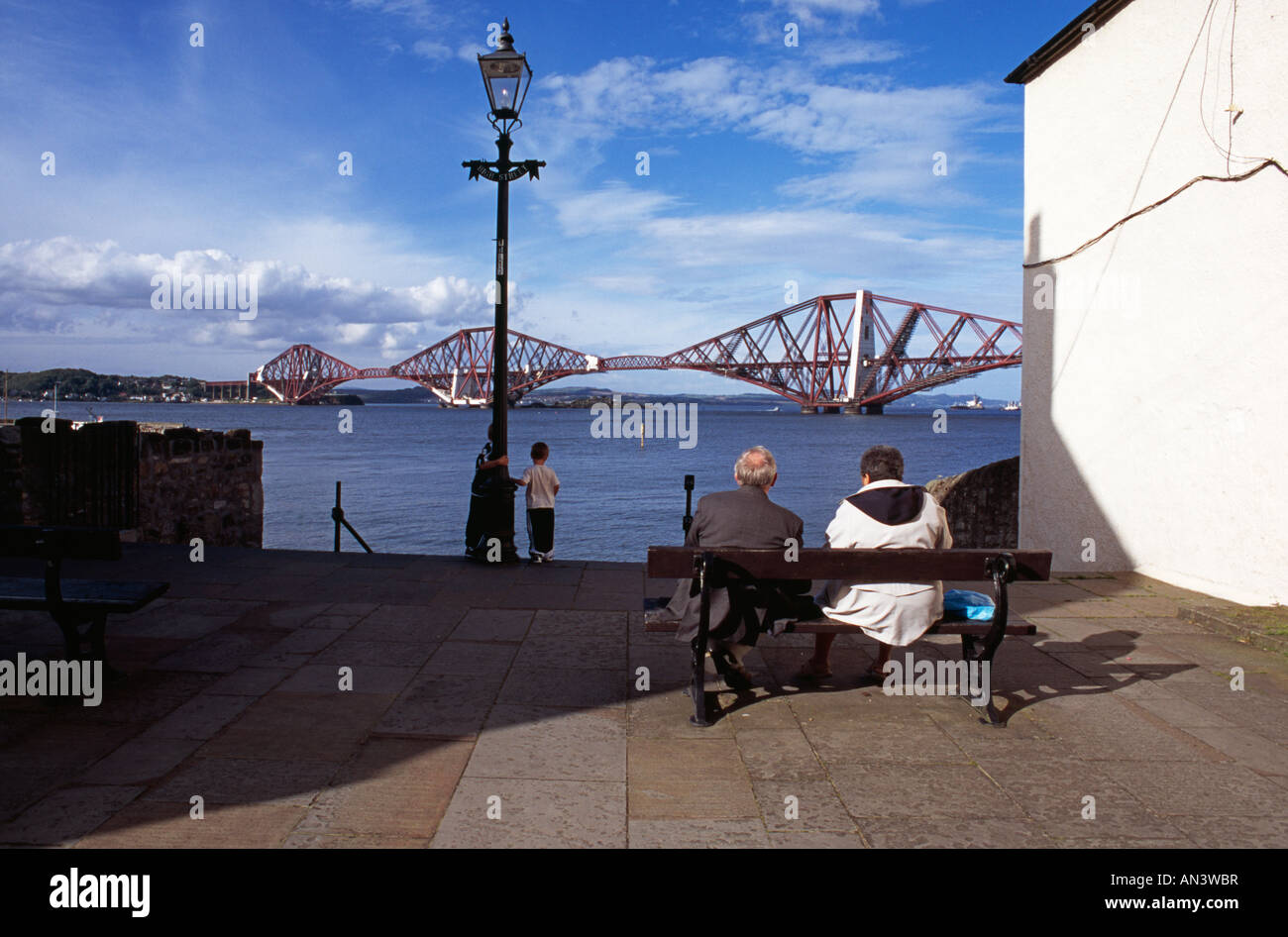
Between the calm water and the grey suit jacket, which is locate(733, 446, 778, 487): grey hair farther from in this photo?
the calm water

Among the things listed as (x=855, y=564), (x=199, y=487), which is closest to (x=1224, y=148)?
(x=855, y=564)

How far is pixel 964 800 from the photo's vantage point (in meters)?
3.21

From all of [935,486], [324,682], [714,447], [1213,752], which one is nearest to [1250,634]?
[1213,752]

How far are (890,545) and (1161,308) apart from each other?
430cm

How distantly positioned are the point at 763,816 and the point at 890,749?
0.85m

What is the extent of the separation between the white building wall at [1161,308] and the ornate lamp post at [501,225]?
15.9 ft

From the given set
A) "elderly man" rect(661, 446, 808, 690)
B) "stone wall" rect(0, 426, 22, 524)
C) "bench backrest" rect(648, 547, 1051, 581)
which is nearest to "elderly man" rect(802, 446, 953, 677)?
"bench backrest" rect(648, 547, 1051, 581)

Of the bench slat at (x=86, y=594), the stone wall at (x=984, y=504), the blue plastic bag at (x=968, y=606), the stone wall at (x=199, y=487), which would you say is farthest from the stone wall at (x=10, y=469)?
the stone wall at (x=984, y=504)

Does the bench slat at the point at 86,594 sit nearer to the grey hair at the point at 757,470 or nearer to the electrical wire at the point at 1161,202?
the grey hair at the point at 757,470

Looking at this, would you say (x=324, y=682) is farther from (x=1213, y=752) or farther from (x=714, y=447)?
(x=714, y=447)

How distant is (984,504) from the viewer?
13.7 meters

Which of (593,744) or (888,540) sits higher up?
(888,540)

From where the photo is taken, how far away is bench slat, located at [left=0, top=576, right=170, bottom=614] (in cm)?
419

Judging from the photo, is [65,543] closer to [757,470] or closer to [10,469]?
[757,470]
